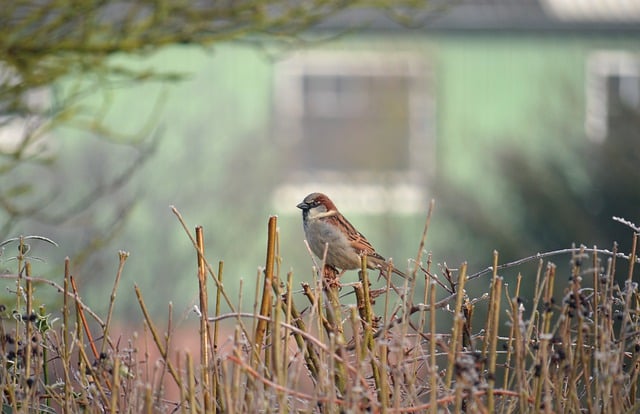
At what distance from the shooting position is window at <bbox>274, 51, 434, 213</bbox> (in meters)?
18.2

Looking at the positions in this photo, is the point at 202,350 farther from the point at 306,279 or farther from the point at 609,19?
the point at 609,19

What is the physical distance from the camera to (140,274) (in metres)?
10.9

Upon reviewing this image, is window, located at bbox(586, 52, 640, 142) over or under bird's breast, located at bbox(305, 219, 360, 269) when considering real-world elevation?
over

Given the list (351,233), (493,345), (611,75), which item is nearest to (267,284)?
(493,345)

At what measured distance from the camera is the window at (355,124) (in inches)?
716

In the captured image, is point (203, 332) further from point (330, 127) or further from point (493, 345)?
point (330, 127)

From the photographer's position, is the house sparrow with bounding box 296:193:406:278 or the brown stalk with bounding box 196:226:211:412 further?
the house sparrow with bounding box 296:193:406:278

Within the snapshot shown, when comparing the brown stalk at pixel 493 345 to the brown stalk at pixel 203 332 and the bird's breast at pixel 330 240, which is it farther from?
the bird's breast at pixel 330 240

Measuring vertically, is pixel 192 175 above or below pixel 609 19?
below

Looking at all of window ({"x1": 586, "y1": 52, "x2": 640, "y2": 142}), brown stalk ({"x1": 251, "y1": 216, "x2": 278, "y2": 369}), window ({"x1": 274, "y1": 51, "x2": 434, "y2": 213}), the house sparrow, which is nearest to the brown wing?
the house sparrow

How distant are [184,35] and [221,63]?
12206 millimetres

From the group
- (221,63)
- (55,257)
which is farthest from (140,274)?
(221,63)

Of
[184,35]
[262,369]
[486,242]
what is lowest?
[486,242]

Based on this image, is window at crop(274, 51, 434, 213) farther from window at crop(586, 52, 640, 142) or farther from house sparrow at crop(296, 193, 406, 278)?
house sparrow at crop(296, 193, 406, 278)
